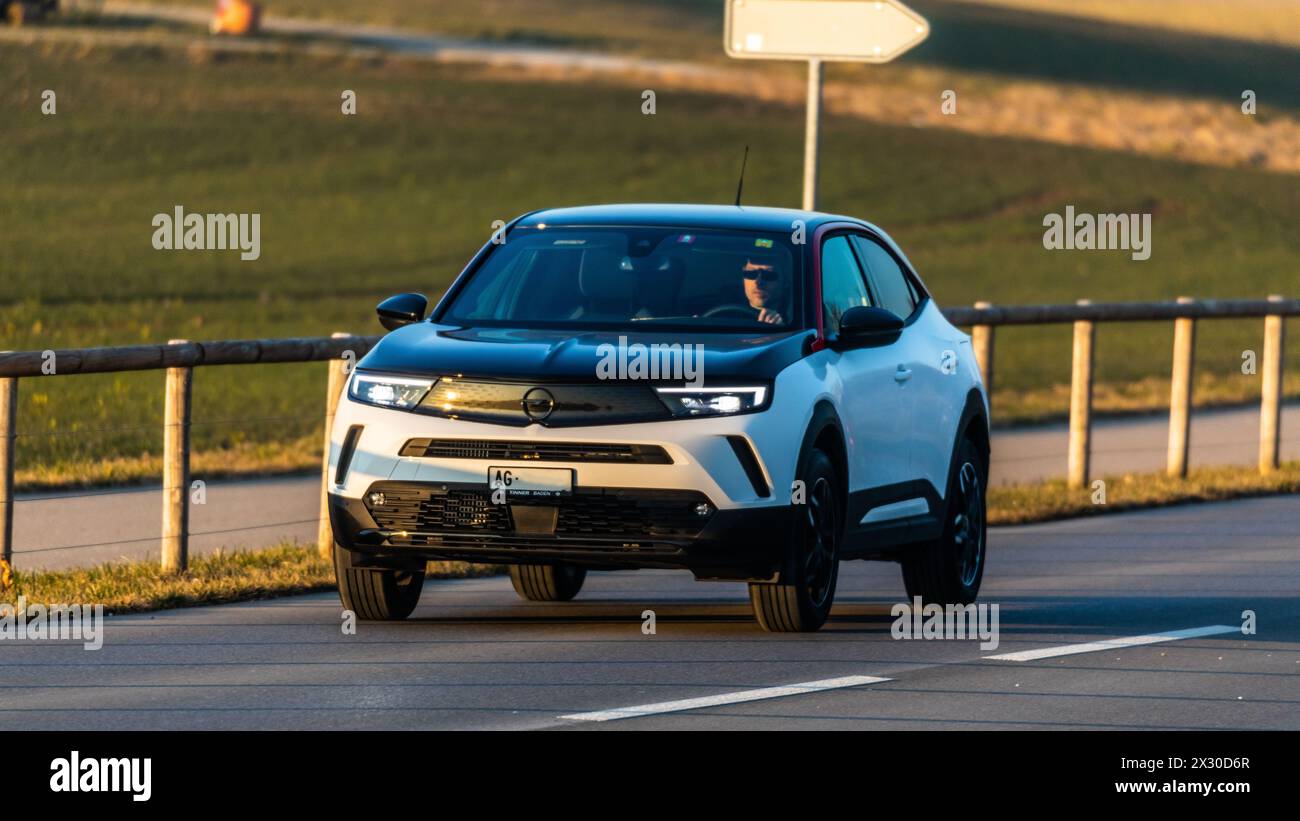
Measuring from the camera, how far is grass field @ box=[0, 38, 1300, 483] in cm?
2817

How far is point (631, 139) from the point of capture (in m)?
60.1

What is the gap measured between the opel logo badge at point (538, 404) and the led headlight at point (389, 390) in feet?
1.42

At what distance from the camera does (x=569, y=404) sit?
1028 cm

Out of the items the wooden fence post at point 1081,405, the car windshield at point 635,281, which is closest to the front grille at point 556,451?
the car windshield at point 635,281

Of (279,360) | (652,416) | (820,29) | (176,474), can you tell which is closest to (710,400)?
(652,416)

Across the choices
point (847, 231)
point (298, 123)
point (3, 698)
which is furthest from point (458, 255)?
point (3, 698)

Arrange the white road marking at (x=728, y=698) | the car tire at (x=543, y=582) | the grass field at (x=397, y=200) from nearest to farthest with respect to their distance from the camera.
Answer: the white road marking at (x=728, y=698), the car tire at (x=543, y=582), the grass field at (x=397, y=200)

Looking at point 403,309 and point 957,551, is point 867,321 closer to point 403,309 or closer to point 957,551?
point 957,551

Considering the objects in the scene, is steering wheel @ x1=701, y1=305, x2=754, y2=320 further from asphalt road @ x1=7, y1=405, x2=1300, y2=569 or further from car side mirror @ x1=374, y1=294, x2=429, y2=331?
asphalt road @ x1=7, y1=405, x2=1300, y2=569

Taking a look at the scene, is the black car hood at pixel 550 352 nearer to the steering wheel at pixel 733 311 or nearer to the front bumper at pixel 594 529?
the steering wheel at pixel 733 311

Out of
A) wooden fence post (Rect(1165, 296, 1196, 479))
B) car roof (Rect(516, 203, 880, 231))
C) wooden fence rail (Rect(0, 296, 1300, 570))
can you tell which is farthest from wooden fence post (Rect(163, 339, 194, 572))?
wooden fence post (Rect(1165, 296, 1196, 479))

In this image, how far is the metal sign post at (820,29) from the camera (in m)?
16.1
